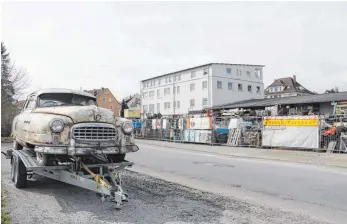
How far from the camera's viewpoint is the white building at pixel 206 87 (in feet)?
192

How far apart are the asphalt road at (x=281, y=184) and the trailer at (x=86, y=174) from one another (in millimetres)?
2759

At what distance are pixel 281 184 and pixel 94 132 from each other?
5384mm

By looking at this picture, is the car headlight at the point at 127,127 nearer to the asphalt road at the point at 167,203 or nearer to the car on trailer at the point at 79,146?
the car on trailer at the point at 79,146

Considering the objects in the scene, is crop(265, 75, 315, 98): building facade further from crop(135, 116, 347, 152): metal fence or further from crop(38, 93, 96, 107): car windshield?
crop(38, 93, 96, 107): car windshield

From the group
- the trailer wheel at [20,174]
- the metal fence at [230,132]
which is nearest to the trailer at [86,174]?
the trailer wheel at [20,174]

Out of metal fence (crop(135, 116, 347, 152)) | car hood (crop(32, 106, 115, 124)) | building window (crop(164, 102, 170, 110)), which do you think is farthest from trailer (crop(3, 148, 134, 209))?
building window (crop(164, 102, 170, 110))

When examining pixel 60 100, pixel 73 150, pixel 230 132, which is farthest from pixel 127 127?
pixel 230 132

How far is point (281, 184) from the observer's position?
361 inches

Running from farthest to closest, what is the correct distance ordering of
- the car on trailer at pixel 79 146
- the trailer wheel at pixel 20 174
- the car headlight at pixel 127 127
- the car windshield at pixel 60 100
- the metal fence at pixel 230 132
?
1. the metal fence at pixel 230 132
2. the car windshield at pixel 60 100
3. the trailer wheel at pixel 20 174
4. the car headlight at pixel 127 127
5. the car on trailer at pixel 79 146

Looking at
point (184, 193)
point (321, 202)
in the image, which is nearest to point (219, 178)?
point (184, 193)

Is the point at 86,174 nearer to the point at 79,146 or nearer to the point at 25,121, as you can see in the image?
the point at 79,146

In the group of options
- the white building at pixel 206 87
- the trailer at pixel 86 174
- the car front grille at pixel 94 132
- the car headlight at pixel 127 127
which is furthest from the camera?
the white building at pixel 206 87

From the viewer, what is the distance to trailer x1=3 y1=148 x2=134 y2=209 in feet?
19.4

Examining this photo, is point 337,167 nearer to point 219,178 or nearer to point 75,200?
point 219,178
